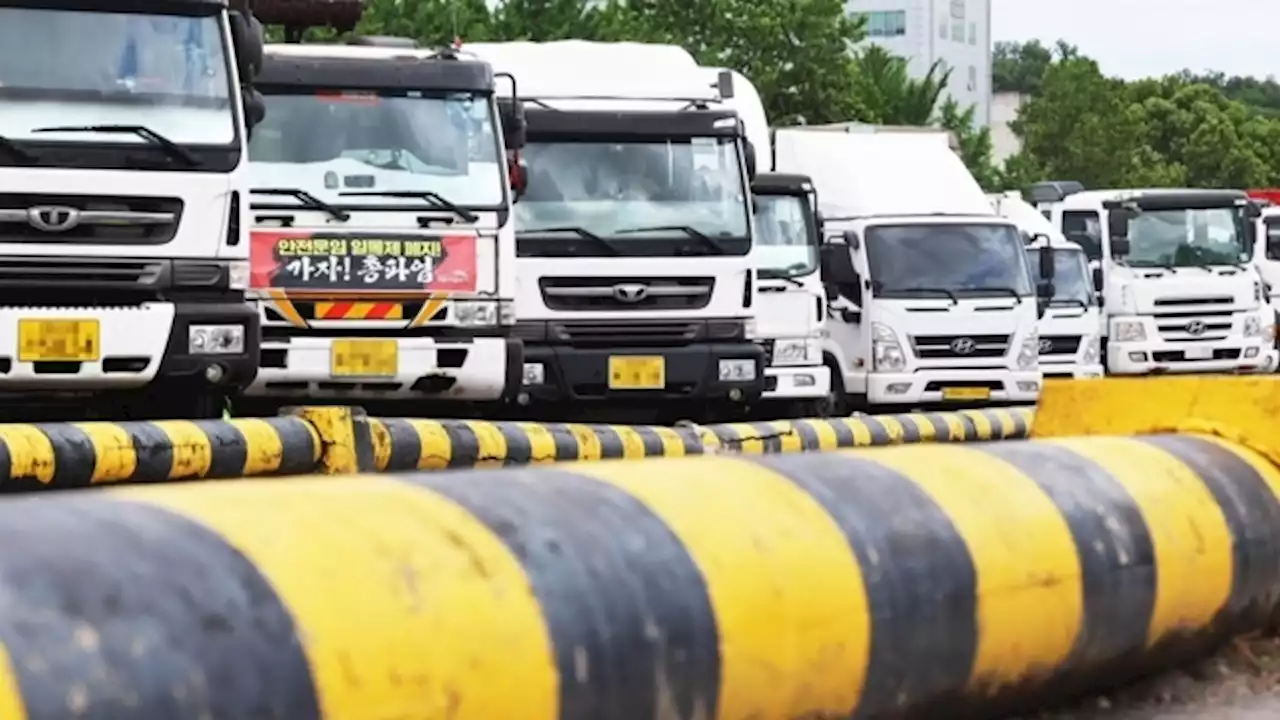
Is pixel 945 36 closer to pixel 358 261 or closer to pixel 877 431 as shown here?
pixel 358 261

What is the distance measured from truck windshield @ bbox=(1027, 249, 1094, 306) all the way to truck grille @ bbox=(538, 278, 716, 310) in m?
9.74

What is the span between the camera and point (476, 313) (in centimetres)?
1202

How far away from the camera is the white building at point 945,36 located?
98.9 m

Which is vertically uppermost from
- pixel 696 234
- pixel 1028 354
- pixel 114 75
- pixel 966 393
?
pixel 114 75

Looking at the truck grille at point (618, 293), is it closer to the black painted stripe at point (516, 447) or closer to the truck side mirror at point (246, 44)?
the truck side mirror at point (246, 44)

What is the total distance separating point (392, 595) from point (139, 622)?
1.64 feet

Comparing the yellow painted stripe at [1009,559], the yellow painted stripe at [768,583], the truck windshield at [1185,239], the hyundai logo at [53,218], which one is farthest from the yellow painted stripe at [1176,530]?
the truck windshield at [1185,239]

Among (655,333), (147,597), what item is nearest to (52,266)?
(655,333)

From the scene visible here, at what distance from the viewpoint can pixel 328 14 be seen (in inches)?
626

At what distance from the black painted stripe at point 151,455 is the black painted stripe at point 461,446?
119 centimetres

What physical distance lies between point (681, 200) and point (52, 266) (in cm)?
474

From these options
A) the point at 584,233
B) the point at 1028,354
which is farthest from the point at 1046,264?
the point at 584,233

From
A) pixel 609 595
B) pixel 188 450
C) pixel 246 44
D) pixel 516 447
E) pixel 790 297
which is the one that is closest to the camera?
pixel 609 595

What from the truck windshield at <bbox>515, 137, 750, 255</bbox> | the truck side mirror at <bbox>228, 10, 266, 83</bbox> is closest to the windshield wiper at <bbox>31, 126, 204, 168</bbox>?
the truck side mirror at <bbox>228, 10, 266, 83</bbox>
